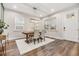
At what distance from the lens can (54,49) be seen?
199 centimetres

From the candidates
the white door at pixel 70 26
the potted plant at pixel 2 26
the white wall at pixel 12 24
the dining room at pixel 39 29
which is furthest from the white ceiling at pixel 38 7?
the potted plant at pixel 2 26

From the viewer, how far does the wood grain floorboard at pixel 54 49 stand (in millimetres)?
1899

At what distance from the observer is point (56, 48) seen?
2000mm

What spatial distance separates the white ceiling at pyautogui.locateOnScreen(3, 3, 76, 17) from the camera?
77.1 inches

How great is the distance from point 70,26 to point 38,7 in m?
1.02

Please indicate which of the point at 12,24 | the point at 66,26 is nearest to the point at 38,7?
the point at 12,24

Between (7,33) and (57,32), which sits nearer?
(7,33)

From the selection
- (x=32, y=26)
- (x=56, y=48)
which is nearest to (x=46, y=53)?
(x=56, y=48)

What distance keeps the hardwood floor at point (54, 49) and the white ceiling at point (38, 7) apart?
2.89 ft

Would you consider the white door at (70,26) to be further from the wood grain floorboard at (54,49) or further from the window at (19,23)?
the window at (19,23)

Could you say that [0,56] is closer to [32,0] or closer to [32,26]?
[32,26]

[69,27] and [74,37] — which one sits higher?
[69,27]

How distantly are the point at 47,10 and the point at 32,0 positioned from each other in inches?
19.2

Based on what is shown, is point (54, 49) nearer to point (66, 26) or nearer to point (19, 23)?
point (66, 26)
